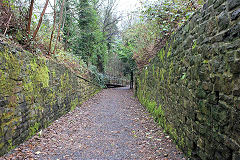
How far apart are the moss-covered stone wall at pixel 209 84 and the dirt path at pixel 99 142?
0.59 m

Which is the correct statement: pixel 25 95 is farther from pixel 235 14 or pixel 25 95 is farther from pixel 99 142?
pixel 235 14

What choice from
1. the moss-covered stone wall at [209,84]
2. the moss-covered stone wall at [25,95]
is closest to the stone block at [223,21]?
the moss-covered stone wall at [209,84]

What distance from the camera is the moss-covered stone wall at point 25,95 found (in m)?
3.28

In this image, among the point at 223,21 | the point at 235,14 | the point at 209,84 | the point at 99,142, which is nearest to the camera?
the point at 235,14

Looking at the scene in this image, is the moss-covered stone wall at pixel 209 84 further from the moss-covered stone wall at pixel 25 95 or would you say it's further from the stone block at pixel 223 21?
the moss-covered stone wall at pixel 25 95

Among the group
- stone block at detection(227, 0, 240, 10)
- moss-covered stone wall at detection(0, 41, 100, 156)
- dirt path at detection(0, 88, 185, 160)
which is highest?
stone block at detection(227, 0, 240, 10)

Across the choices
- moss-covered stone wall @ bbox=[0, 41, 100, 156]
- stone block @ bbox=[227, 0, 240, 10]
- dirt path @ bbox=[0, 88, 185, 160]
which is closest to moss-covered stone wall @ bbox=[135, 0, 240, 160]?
stone block @ bbox=[227, 0, 240, 10]

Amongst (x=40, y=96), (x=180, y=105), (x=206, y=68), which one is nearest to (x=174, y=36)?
(x=180, y=105)

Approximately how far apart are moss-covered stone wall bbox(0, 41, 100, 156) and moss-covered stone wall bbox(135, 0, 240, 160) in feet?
11.4

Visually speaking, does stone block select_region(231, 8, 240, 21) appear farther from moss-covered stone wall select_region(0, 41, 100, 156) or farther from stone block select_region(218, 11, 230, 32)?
moss-covered stone wall select_region(0, 41, 100, 156)

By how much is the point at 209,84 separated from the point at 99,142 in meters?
3.08

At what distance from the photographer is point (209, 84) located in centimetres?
253

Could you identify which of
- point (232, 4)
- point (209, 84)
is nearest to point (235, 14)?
point (232, 4)

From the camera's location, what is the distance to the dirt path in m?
3.61
